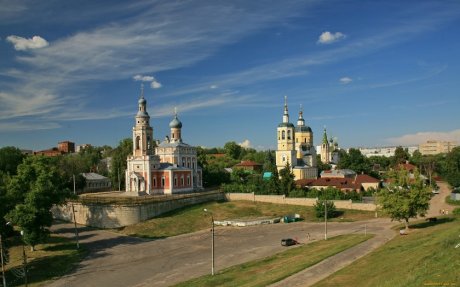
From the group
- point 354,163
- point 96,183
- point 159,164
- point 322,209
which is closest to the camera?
point 322,209

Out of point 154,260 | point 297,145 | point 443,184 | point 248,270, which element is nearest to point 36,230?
point 154,260

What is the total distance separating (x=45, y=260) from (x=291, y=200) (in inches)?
1483

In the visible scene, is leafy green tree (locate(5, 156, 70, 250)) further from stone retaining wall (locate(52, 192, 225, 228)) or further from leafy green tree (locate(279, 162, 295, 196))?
leafy green tree (locate(279, 162, 295, 196))

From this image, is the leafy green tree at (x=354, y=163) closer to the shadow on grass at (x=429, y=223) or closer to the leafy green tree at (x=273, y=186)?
the leafy green tree at (x=273, y=186)

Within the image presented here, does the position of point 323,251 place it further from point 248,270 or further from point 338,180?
point 338,180

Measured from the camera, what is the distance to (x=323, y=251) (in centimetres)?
3678

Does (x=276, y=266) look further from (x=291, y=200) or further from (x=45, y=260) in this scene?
(x=291, y=200)

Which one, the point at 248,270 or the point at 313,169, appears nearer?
the point at 248,270

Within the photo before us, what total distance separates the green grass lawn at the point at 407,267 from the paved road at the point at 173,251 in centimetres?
1171

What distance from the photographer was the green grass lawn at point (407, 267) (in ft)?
65.8

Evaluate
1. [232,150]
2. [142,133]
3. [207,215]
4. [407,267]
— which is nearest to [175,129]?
[142,133]

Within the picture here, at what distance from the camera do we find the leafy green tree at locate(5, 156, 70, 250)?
135 ft

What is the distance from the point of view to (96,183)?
3521 inches

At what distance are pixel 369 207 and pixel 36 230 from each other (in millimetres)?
42346
